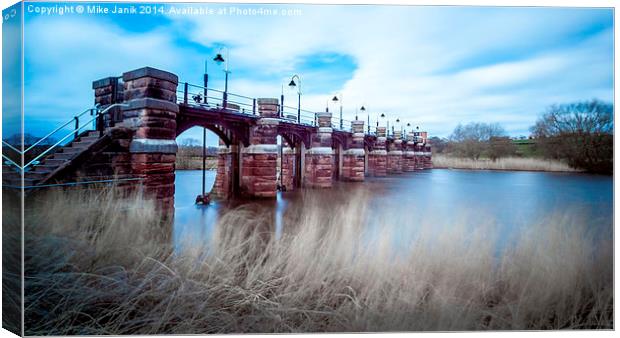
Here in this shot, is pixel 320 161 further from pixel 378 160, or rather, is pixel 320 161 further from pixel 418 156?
pixel 418 156

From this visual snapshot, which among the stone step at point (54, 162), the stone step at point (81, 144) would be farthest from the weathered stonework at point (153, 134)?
the stone step at point (54, 162)

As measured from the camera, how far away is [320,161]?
846 cm

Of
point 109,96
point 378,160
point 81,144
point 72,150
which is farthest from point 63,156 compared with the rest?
point 378,160

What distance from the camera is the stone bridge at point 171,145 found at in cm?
408

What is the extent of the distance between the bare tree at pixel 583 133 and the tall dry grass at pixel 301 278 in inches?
29.9

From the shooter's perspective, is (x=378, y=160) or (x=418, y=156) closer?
(x=418, y=156)

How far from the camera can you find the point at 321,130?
8680 mm

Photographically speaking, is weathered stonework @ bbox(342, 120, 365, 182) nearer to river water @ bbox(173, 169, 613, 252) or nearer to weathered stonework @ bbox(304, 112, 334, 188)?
weathered stonework @ bbox(304, 112, 334, 188)

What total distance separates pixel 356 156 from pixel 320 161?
1.11 m

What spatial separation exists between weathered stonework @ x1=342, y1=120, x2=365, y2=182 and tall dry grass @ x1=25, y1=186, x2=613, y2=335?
297cm

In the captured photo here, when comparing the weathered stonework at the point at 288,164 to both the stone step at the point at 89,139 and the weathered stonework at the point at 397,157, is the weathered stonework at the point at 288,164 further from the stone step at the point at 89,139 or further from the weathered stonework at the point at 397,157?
the stone step at the point at 89,139

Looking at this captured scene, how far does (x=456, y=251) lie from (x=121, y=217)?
12.3 ft

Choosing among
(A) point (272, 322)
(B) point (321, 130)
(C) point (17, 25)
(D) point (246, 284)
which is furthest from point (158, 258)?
(B) point (321, 130)

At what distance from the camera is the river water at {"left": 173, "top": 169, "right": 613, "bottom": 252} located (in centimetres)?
370
